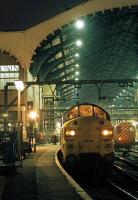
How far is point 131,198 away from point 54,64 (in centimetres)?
4463

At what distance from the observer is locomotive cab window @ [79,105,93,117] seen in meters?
21.9

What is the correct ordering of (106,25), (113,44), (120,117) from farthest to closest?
(120,117) → (113,44) → (106,25)

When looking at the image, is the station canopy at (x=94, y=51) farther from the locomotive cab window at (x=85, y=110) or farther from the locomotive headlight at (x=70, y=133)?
the locomotive headlight at (x=70, y=133)

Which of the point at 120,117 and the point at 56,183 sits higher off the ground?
the point at 120,117

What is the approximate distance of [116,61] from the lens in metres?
68.6

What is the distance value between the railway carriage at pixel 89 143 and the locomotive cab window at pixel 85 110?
85 centimetres

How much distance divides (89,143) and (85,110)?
213cm

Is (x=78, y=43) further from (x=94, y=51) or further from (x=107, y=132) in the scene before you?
(x=107, y=132)

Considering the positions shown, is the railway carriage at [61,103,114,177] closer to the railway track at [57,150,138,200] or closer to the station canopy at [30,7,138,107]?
the railway track at [57,150,138,200]

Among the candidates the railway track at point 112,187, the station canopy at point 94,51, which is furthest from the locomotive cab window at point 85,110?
the station canopy at point 94,51

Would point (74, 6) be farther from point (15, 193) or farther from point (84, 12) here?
point (15, 193)

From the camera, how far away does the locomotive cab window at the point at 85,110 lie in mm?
21922

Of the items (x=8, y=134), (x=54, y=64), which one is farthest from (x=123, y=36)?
(x=8, y=134)

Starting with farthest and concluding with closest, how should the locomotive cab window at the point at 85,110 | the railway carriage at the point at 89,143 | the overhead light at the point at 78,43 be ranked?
the overhead light at the point at 78,43, the locomotive cab window at the point at 85,110, the railway carriage at the point at 89,143
